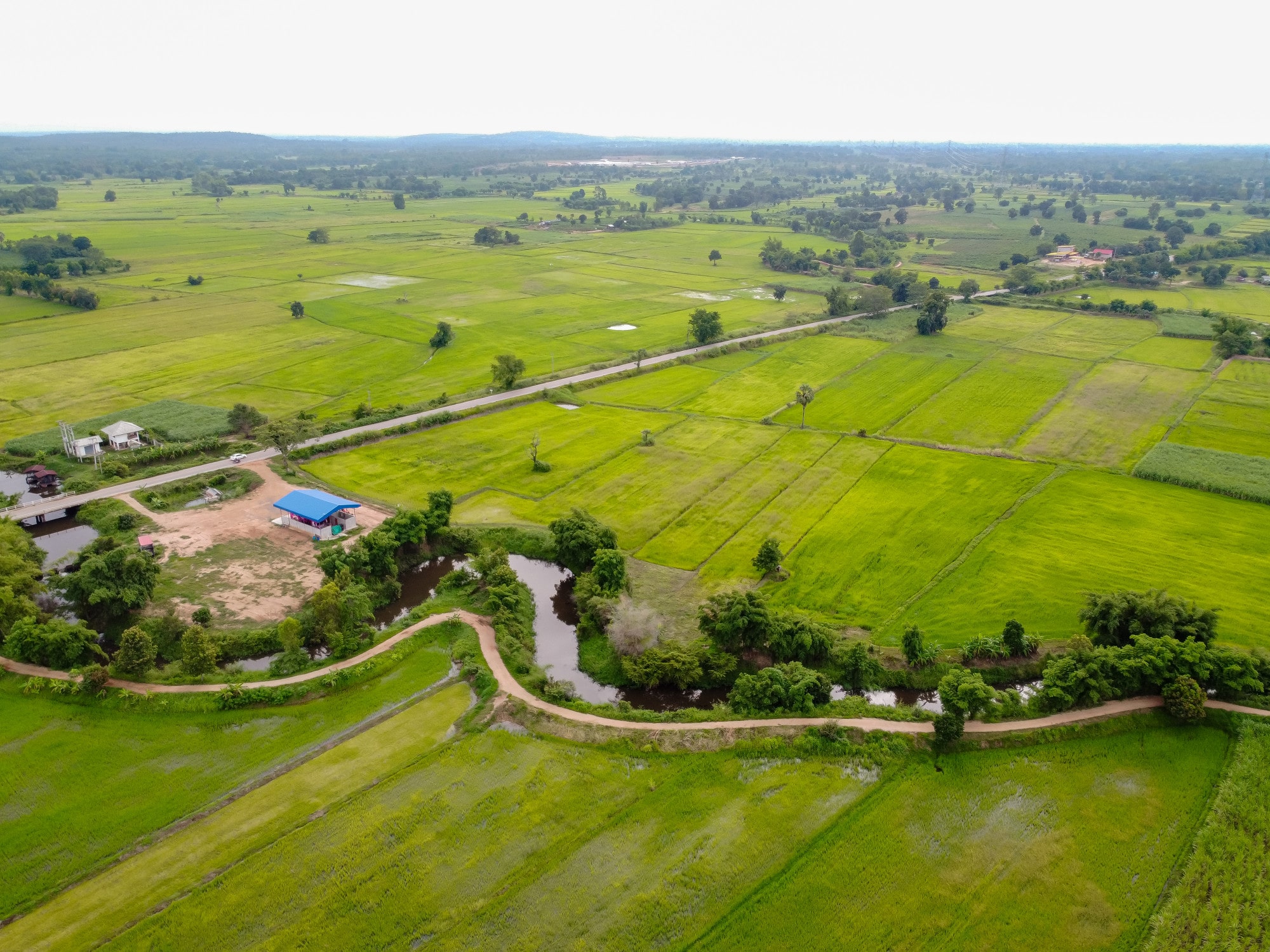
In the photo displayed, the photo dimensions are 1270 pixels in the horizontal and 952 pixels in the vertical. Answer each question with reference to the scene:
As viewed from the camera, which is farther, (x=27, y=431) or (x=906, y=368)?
(x=906, y=368)

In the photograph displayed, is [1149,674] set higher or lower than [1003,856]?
higher

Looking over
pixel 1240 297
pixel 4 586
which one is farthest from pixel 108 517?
pixel 1240 297

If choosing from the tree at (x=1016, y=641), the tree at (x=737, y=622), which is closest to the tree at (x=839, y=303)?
the tree at (x=1016, y=641)

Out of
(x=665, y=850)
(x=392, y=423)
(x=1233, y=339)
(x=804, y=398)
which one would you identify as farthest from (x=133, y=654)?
(x=1233, y=339)

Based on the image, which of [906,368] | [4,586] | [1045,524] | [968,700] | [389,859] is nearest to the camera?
[389,859]

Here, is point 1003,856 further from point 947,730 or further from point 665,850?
point 665,850

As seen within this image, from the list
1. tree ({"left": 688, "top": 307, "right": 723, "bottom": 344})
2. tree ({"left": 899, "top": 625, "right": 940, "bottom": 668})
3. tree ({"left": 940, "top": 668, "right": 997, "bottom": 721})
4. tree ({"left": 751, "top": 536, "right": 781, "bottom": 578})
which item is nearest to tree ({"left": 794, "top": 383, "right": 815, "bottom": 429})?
tree ({"left": 688, "top": 307, "right": 723, "bottom": 344})

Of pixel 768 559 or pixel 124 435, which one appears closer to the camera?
pixel 768 559

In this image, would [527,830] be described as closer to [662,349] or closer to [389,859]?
[389,859]
